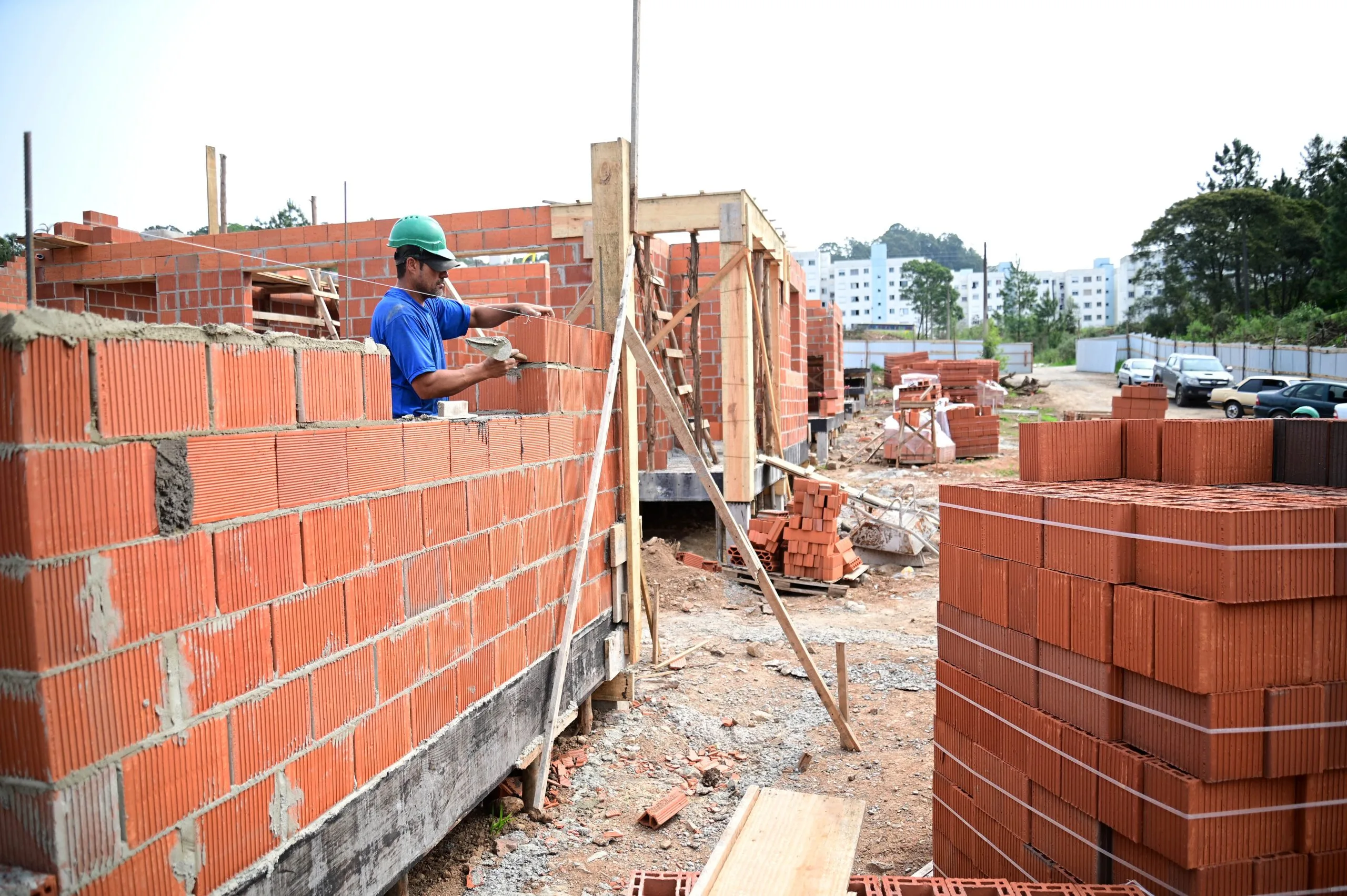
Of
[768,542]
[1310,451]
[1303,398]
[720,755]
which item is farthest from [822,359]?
[1310,451]

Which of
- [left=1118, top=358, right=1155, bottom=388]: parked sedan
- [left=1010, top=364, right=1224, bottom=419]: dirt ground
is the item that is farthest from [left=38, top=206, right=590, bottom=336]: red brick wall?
[left=1118, top=358, right=1155, bottom=388]: parked sedan

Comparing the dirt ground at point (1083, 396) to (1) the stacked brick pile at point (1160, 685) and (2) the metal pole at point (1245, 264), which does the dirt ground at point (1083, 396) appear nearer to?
(2) the metal pole at point (1245, 264)

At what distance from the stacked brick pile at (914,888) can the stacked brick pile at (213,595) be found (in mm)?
914

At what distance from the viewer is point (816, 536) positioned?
859cm

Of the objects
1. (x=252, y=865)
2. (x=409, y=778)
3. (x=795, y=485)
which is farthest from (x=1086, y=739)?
(x=795, y=485)

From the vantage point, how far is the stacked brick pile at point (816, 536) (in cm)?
855

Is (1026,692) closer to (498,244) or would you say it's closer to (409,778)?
(409,778)

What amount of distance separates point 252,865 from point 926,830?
2.99 metres

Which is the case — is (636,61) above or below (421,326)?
above

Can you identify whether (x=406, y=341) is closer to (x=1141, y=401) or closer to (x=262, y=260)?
(x=262, y=260)

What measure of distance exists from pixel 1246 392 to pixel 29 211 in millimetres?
27561

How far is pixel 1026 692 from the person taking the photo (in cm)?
320

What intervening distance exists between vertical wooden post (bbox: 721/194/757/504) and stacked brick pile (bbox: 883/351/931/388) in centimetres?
2367

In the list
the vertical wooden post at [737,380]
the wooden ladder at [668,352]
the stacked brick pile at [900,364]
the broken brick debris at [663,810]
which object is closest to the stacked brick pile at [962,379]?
the stacked brick pile at [900,364]
